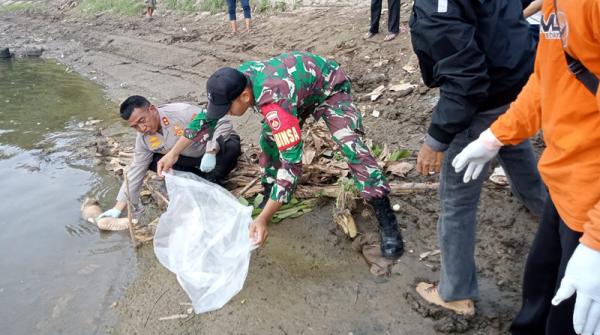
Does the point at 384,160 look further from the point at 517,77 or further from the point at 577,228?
the point at 577,228

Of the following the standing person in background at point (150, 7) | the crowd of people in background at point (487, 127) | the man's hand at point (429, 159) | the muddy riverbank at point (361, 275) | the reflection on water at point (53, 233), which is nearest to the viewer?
the crowd of people in background at point (487, 127)

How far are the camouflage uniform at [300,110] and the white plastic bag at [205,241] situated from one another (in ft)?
1.07

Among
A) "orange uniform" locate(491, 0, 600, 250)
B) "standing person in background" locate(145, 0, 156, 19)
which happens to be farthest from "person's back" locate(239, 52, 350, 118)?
"standing person in background" locate(145, 0, 156, 19)

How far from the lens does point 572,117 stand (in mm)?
1323

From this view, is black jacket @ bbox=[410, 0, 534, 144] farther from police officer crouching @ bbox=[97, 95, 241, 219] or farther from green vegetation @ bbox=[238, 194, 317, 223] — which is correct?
police officer crouching @ bbox=[97, 95, 241, 219]

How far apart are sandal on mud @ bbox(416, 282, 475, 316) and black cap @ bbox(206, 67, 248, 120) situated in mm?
1591

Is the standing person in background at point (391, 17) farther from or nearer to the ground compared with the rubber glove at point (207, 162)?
farther from the ground

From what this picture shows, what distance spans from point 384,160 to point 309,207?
33.9 inches

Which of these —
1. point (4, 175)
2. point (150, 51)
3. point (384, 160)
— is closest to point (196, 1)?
point (150, 51)

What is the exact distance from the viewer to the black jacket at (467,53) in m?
1.80

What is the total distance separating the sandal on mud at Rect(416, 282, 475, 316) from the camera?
2.49m

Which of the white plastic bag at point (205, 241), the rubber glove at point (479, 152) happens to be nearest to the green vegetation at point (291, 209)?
the white plastic bag at point (205, 241)

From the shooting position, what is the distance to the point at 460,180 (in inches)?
85.0

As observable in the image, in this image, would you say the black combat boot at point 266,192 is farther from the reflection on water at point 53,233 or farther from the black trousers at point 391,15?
the black trousers at point 391,15
